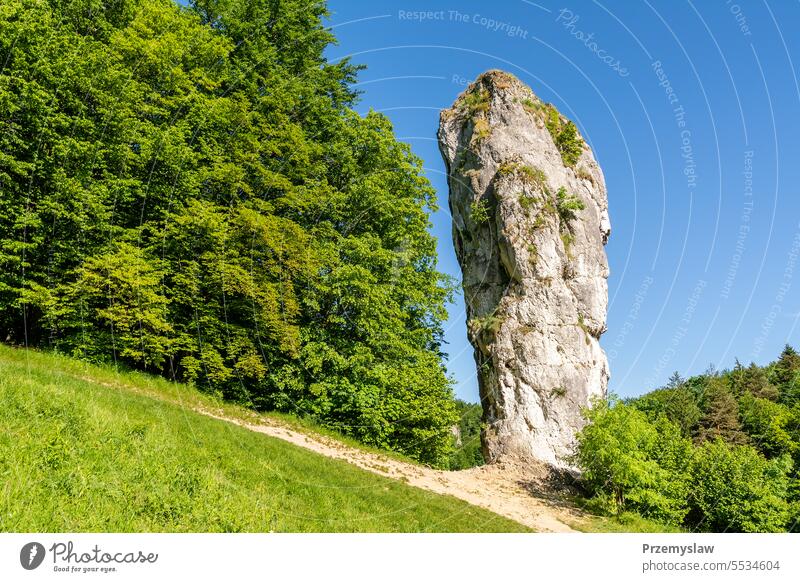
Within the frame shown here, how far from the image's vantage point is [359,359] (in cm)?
2291

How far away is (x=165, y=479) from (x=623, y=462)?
15.0 m

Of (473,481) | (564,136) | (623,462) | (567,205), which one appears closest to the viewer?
(623,462)

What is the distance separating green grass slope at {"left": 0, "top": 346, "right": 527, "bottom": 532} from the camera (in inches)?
233

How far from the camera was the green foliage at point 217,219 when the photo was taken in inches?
760

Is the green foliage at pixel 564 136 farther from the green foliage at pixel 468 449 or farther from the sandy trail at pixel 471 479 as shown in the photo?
the green foliage at pixel 468 449

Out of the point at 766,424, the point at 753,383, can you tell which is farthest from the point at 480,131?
the point at 753,383

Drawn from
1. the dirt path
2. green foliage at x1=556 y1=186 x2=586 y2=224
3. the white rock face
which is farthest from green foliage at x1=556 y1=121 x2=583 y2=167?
the dirt path

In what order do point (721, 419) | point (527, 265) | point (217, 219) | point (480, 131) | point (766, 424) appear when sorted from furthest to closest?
point (721, 419) → point (766, 424) → point (480, 131) → point (527, 265) → point (217, 219)

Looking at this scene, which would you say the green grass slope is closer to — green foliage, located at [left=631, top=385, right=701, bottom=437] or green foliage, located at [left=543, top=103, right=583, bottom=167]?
green foliage, located at [left=543, top=103, right=583, bottom=167]

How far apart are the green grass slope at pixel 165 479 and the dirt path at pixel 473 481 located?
151 cm

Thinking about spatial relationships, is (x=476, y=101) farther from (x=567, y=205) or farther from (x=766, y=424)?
(x=766, y=424)

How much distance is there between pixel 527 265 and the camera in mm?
24703

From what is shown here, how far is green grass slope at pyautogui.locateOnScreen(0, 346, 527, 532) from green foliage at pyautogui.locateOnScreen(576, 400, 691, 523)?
5.23 m

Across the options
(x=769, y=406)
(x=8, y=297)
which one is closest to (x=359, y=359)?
(x=8, y=297)
